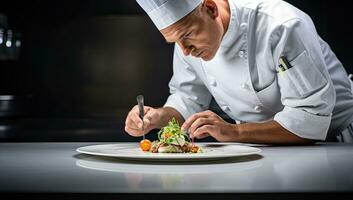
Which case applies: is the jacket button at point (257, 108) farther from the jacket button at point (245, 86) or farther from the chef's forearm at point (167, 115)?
the chef's forearm at point (167, 115)

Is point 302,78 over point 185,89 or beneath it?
over

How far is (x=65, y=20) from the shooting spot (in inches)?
137

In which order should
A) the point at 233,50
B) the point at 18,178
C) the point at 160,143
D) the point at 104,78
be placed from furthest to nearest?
the point at 104,78, the point at 233,50, the point at 160,143, the point at 18,178

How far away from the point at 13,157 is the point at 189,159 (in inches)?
15.7

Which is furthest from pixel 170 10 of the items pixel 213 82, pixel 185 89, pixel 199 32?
pixel 185 89

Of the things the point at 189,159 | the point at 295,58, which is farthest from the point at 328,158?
the point at 295,58

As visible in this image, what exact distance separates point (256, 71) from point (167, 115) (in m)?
0.36

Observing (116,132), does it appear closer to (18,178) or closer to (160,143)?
(160,143)

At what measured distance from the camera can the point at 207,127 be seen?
163 cm

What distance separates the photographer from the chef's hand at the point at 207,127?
163cm

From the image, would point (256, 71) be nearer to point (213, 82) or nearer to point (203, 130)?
point (213, 82)

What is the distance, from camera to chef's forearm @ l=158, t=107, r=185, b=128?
6.68 ft

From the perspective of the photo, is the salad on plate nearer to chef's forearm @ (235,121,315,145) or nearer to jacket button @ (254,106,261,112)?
chef's forearm @ (235,121,315,145)

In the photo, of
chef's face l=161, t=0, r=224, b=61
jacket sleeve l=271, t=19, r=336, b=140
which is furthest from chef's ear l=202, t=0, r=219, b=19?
jacket sleeve l=271, t=19, r=336, b=140
